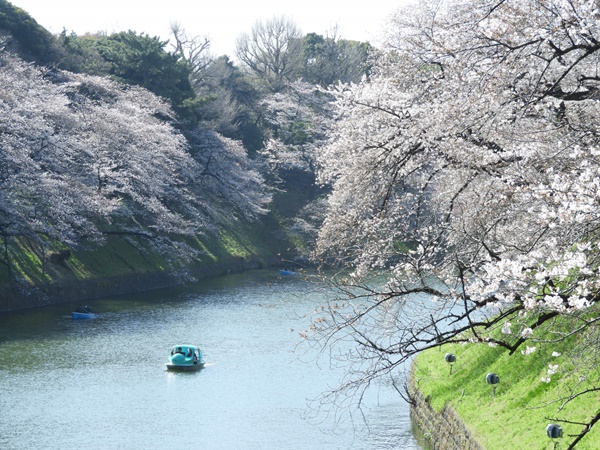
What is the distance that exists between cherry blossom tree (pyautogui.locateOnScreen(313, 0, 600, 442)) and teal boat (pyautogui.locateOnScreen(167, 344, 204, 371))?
825 cm

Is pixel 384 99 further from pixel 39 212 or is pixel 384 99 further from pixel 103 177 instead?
pixel 103 177

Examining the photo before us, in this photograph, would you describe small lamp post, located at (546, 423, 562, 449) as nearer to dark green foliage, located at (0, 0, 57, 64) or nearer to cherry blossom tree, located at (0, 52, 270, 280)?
cherry blossom tree, located at (0, 52, 270, 280)

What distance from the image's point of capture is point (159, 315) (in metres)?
30.0

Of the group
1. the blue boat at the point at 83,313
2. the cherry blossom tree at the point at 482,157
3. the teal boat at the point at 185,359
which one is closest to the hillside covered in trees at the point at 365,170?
the cherry blossom tree at the point at 482,157

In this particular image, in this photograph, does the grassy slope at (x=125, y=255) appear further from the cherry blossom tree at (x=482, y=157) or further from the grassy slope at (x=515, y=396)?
the grassy slope at (x=515, y=396)

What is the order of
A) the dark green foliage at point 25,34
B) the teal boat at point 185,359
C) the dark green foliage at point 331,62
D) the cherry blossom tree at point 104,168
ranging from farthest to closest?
the dark green foliage at point 331,62, the dark green foliage at point 25,34, the cherry blossom tree at point 104,168, the teal boat at point 185,359

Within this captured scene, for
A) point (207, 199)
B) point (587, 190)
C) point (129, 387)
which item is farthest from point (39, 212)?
point (587, 190)

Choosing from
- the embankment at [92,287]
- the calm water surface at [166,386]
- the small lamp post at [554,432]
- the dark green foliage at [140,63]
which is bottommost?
the calm water surface at [166,386]

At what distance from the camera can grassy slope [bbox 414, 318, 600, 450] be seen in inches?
410

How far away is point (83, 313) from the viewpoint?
28.0m

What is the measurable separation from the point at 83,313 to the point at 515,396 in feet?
62.9

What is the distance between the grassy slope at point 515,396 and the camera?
1041 cm

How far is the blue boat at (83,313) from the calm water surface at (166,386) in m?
0.32

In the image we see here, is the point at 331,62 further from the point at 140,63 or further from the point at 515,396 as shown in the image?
the point at 515,396
